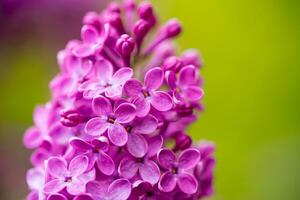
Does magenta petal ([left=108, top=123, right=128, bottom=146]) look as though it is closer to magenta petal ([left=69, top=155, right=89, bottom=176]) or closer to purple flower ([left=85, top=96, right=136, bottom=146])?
purple flower ([left=85, top=96, right=136, bottom=146])

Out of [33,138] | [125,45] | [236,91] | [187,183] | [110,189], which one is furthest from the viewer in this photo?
[236,91]

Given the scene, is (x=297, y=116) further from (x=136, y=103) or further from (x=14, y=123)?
(x=136, y=103)

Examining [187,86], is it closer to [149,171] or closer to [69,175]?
[149,171]

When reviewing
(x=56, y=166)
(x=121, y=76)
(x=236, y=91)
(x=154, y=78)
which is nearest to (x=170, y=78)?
(x=154, y=78)

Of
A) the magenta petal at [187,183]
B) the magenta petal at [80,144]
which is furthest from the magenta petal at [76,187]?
the magenta petal at [187,183]

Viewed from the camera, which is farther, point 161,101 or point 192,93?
point 192,93

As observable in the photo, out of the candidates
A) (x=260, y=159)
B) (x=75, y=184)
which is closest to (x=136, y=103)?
(x=75, y=184)

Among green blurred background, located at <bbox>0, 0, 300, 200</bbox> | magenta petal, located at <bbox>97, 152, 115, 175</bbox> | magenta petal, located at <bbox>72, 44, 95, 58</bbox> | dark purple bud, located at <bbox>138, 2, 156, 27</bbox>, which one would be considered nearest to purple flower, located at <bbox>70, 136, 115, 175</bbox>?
magenta petal, located at <bbox>97, 152, 115, 175</bbox>
